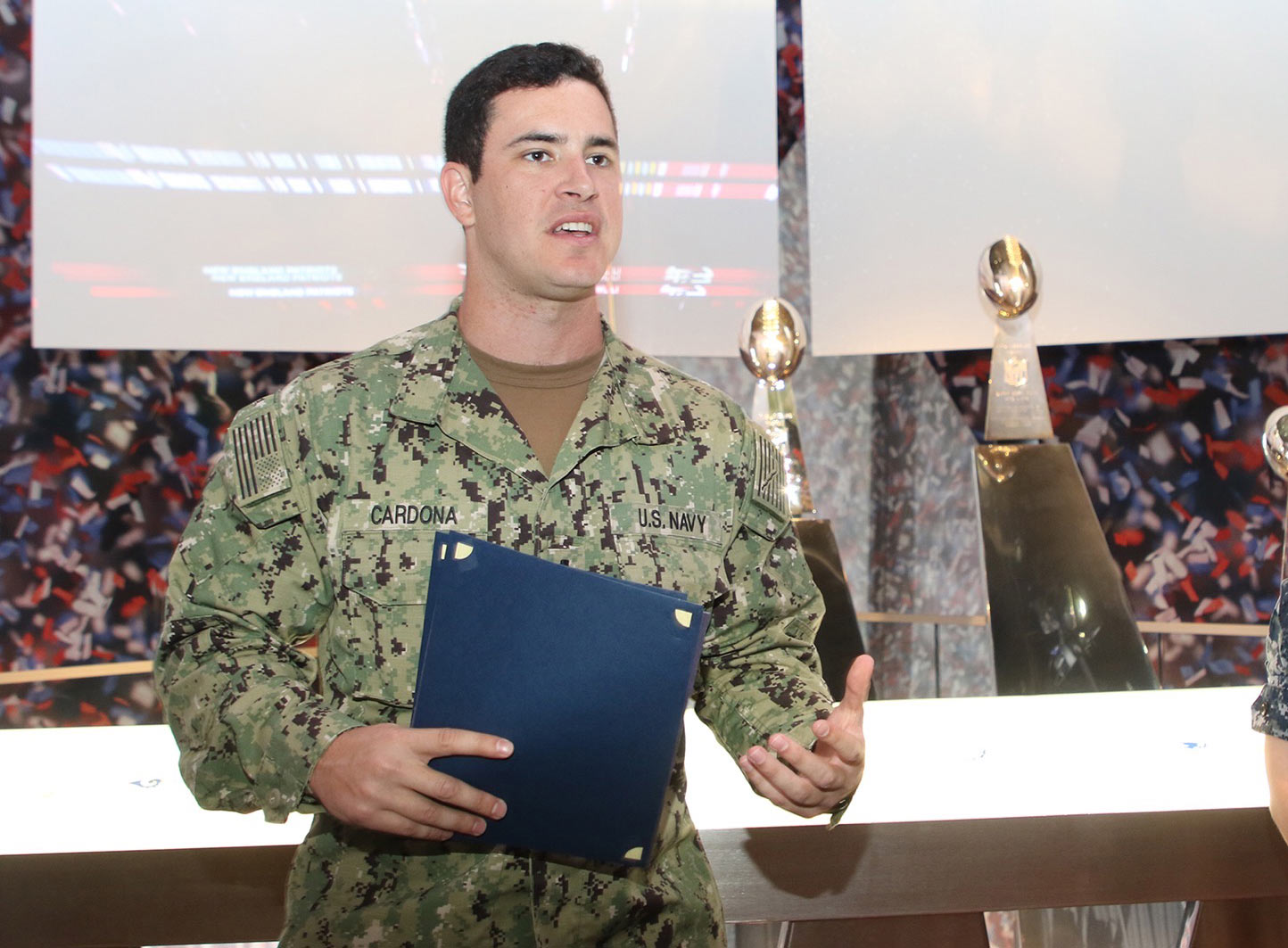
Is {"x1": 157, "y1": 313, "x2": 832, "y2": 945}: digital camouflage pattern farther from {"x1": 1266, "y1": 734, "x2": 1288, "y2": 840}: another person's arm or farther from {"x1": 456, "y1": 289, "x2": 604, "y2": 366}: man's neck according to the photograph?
{"x1": 1266, "y1": 734, "x2": 1288, "y2": 840}: another person's arm

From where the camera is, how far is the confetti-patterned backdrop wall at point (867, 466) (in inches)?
114

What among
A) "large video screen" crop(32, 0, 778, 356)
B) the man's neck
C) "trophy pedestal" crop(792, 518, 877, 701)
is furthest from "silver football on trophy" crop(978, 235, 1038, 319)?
the man's neck

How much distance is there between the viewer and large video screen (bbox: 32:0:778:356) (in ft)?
9.24

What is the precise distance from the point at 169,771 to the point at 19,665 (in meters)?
1.82

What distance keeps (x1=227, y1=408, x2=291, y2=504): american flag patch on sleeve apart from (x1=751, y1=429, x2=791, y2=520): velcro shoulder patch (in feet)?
1.36

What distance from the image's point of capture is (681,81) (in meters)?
3.08

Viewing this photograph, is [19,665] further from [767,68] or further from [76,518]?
[767,68]

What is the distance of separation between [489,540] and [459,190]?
0.36 meters

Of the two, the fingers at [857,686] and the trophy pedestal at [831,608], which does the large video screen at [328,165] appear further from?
the fingers at [857,686]

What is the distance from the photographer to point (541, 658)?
0.87 metres

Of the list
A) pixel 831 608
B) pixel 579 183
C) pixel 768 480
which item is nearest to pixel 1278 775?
pixel 768 480

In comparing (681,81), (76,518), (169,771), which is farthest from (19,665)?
(681,81)

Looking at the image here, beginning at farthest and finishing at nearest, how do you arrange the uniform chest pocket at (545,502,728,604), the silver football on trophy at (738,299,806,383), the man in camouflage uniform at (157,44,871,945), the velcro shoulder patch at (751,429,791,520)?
the silver football on trophy at (738,299,806,383), the velcro shoulder patch at (751,429,791,520), the uniform chest pocket at (545,502,728,604), the man in camouflage uniform at (157,44,871,945)

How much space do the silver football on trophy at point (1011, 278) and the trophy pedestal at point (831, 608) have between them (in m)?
0.53
